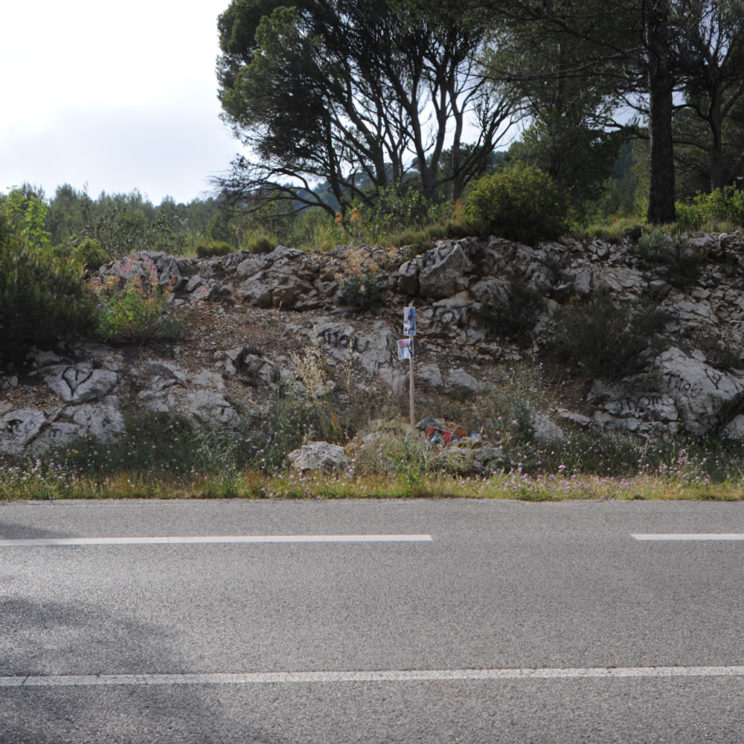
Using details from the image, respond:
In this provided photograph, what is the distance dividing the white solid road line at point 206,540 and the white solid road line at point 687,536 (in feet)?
5.93

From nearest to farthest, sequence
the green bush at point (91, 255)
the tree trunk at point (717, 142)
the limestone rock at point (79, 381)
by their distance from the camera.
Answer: the limestone rock at point (79, 381), the green bush at point (91, 255), the tree trunk at point (717, 142)

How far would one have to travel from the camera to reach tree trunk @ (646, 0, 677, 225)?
555 inches

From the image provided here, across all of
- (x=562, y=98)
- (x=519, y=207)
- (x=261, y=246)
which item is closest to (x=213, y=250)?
(x=261, y=246)

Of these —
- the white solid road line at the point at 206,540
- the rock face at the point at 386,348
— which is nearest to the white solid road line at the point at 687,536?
the white solid road line at the point at 206,540

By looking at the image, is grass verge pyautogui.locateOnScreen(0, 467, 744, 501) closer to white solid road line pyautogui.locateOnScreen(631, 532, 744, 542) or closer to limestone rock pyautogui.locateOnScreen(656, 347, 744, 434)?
white solid road line pyautogui.locateOnScreen(631, 532, 744, 542)

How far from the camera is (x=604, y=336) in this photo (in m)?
11.1

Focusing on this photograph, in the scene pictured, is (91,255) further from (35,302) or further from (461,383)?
(461,383)

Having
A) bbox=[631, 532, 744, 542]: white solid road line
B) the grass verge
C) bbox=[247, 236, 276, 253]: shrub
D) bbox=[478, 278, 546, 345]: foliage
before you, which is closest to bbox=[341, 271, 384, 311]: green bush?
bbox=[478, 278, 546, 345]: foliage

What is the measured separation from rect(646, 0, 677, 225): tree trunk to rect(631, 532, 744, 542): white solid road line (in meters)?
11.0

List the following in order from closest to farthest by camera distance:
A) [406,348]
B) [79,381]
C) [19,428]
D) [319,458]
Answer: [319,458] → [19,428] → [406,348] → [79,381]

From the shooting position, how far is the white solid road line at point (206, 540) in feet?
17.1

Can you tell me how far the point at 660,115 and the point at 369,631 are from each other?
14.6 meters

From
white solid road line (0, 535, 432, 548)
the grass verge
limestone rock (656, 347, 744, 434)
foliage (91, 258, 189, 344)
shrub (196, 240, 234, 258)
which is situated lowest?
white solid road line (0, 535, 432, 548)

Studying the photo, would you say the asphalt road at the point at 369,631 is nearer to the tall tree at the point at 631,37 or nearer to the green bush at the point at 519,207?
the green bush at the point at 519,207
